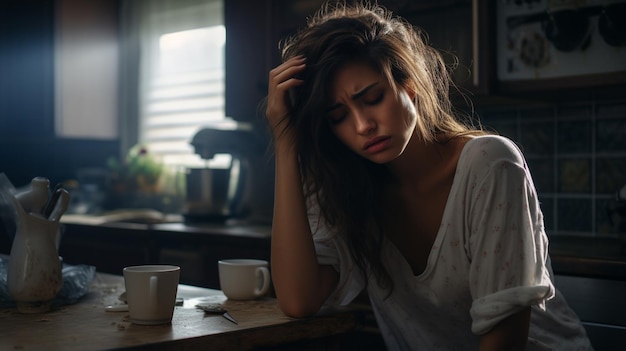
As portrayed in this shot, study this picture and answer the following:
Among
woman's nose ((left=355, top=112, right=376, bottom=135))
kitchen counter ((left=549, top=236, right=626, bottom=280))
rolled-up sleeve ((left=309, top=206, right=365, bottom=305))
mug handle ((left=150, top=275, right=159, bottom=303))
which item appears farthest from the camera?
kitchen counter ((left=549, top=236, right=626, bottom=280))

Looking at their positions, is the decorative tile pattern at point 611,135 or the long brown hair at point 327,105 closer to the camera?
the long brown hair at point 327,105

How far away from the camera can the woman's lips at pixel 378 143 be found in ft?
4.65

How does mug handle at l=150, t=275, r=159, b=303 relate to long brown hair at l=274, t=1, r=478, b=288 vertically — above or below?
below

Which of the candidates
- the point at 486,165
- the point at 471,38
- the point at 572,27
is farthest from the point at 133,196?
the point at 486,165

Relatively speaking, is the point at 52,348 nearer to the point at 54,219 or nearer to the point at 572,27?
the point at 54,219

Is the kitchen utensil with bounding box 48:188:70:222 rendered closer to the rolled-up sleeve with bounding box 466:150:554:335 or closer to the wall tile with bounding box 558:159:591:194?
the rolled-up sleeve with bounding box 466:150:554:335

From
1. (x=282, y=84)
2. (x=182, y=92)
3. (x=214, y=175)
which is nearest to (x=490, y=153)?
(x=282, y=84)

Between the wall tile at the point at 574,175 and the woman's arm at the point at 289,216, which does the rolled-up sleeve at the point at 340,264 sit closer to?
the woman's arm at the point at 289,216

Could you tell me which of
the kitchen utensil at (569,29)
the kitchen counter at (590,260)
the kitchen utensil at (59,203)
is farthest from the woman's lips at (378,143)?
the kitchen utensil at (569,29)

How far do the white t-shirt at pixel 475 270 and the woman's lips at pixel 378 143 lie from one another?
0.15m

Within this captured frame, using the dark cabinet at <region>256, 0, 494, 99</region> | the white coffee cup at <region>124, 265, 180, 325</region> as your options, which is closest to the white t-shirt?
the white coffee cup at <region>124, 265, 180, 325</region>

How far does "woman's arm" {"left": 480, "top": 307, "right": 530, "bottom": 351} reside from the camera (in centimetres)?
126

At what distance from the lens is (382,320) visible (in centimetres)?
163

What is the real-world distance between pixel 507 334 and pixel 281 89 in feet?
2.15
